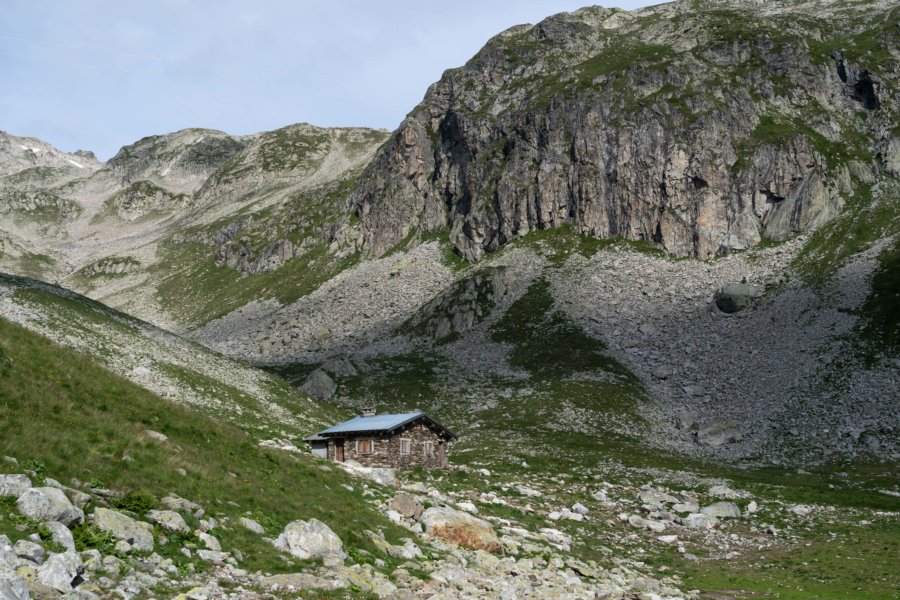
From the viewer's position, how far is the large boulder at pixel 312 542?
Result: 20.1m

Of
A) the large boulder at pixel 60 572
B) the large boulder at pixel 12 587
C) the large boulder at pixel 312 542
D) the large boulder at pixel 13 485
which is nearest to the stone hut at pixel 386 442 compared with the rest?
the large boulder at pixel 312 542

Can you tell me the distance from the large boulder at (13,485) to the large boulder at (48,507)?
0.28 m

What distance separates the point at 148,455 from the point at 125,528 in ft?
16.9

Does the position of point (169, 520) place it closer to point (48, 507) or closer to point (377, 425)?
point (48, 507)

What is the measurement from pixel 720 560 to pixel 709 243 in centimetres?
9699

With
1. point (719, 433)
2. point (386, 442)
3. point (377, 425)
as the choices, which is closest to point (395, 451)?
point (386, 442)

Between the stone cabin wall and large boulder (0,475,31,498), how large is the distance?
3169 centimetres

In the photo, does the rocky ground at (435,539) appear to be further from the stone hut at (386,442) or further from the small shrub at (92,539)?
the stone hut at (386,442)

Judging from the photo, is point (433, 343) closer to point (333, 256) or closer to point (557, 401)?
point (557, 401)

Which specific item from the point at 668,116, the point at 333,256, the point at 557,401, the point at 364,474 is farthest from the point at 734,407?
the point at 333,256

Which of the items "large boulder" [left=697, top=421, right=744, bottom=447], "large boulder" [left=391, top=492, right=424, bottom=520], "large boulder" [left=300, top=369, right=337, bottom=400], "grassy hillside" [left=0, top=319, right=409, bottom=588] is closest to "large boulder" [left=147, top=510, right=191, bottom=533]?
"grassy hillside" [left=0, top=319, right=409, bottom=588]

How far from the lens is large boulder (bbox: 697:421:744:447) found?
240ft

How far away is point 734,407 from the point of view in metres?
79.3

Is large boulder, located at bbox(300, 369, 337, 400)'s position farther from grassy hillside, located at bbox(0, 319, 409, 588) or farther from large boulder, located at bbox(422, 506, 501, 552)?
large boulder, located at bbox(422, 506, 501, 552)
